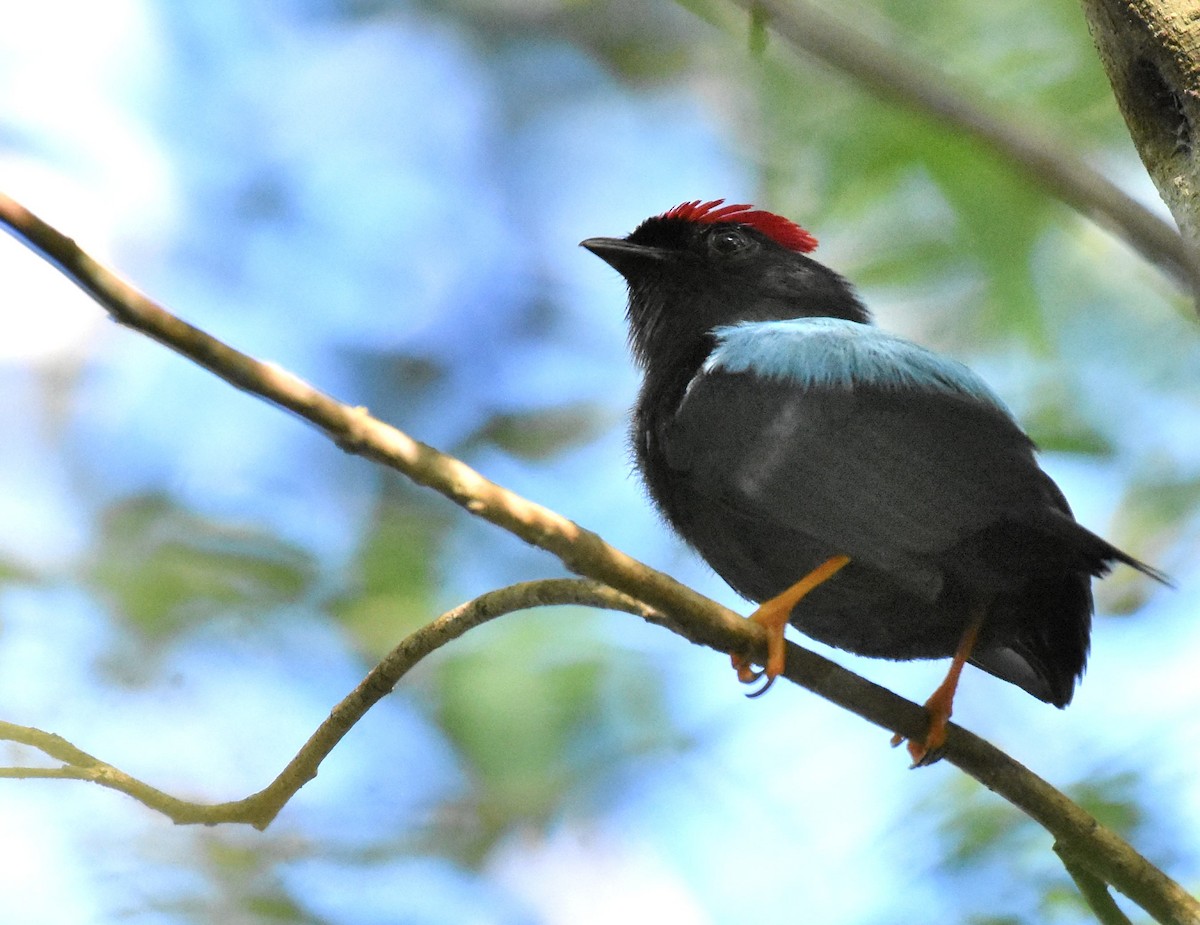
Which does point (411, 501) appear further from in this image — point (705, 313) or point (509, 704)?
point (705, 313)

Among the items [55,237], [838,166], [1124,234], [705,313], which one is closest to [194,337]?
[55,237]

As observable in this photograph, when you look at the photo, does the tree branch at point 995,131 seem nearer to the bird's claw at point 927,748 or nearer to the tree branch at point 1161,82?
the tree branch at point 1161,82

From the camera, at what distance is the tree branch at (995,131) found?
5.90 feet

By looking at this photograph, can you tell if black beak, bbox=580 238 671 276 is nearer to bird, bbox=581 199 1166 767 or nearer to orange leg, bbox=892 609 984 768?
bird, bbox=581 199 1166 767

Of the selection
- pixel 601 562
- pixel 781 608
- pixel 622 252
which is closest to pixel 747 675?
pixel 781 608

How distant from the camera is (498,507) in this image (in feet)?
7.09

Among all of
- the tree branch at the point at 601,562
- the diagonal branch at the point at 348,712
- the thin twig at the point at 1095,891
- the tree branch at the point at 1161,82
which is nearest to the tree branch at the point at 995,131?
the tree branch at the point at 1161,82

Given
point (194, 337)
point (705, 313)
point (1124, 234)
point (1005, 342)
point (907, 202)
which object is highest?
point (907, 202)

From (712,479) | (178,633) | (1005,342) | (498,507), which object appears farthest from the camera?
(1005,342)

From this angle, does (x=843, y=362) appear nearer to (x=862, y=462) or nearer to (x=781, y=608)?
(x=862, y=462)

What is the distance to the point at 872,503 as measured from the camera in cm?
322

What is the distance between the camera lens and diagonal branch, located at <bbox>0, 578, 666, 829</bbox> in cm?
261

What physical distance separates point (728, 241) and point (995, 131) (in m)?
2.79

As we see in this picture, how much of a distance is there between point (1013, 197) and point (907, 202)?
2.38 feet
